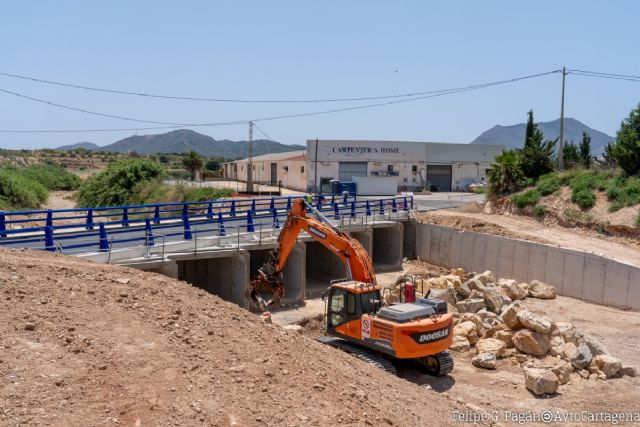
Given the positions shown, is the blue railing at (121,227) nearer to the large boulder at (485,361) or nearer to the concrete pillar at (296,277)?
the concrete pillar at (296,277)

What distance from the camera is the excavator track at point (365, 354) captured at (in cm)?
1591

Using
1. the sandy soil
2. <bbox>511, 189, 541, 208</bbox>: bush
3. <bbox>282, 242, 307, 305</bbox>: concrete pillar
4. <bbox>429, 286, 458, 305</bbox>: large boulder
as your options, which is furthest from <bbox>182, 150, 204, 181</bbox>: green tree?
<bbox>429, 286, 458, 305</bbox>: large boulder

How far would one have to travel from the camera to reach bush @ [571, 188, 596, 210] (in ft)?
116

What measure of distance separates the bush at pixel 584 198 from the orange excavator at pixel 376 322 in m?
21.8

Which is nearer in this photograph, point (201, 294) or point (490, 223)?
point (201, 294)

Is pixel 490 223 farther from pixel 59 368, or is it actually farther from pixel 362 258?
pixel 59 368

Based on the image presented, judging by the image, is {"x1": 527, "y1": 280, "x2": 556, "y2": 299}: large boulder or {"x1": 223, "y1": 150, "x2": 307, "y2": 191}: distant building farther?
{"x1": 223, "y1": 150, "x2": 307, "y2": 191}: distant building

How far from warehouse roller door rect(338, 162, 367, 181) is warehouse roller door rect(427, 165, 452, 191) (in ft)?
24.8

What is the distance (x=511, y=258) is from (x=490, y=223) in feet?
15.2

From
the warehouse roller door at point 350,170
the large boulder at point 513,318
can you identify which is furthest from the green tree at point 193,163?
the large boulder at point 513,318

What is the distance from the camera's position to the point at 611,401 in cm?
1563

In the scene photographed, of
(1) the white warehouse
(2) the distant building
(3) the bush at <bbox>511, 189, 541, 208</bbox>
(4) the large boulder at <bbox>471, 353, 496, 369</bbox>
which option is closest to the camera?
(4) the large boulder at <bbox>471, 353, 496, 369</bbox>

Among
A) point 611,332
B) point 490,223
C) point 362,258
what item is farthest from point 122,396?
point 490,223

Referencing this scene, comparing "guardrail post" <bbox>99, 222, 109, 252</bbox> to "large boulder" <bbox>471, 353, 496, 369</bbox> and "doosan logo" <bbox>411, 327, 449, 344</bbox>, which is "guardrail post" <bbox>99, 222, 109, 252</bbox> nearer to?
"doosan logo" <bbox>411, 327, 449, 344</bbox>
